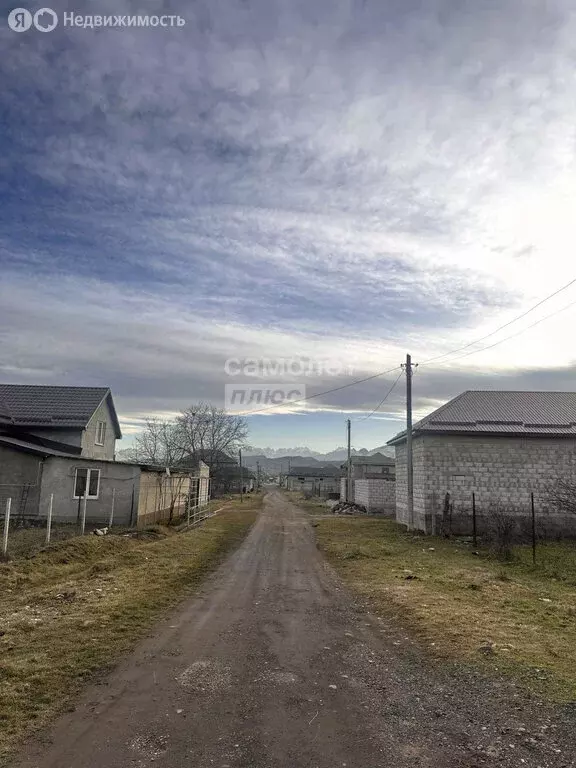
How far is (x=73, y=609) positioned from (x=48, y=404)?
20688mm

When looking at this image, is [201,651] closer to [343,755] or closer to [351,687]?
[351,687]

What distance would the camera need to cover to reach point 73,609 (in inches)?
327

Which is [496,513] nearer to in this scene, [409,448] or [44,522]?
[409,448]

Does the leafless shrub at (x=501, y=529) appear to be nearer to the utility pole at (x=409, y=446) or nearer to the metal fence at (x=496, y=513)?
the metal fence at (x=496, y=513)

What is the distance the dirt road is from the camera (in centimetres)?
404

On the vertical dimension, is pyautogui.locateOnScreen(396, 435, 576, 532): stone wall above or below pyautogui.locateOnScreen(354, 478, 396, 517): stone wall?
above

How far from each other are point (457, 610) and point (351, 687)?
4.06m

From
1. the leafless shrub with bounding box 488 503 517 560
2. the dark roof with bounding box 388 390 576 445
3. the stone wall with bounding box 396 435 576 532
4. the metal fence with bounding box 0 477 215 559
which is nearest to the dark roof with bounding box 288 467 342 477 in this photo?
the dark roof with bounding box 388 390 576 445

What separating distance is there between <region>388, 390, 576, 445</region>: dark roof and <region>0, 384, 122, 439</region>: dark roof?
16108mm

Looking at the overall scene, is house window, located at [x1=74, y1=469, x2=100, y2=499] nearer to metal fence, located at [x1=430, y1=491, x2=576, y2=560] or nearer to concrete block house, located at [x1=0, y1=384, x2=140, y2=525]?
concrete block house, located at [x1=0, y1=384, x2=140, y2=525]

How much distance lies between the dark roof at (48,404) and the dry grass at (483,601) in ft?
48.8

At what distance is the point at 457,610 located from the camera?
28.9 feet

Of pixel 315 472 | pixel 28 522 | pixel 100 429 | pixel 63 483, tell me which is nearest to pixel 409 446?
pixel 63 483

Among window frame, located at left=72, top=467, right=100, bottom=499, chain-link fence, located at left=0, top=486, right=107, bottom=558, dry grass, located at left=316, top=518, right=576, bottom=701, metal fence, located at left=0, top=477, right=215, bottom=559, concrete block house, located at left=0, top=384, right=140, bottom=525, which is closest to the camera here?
dry grass, located at left=316, top=518, right=576, bottom=701
